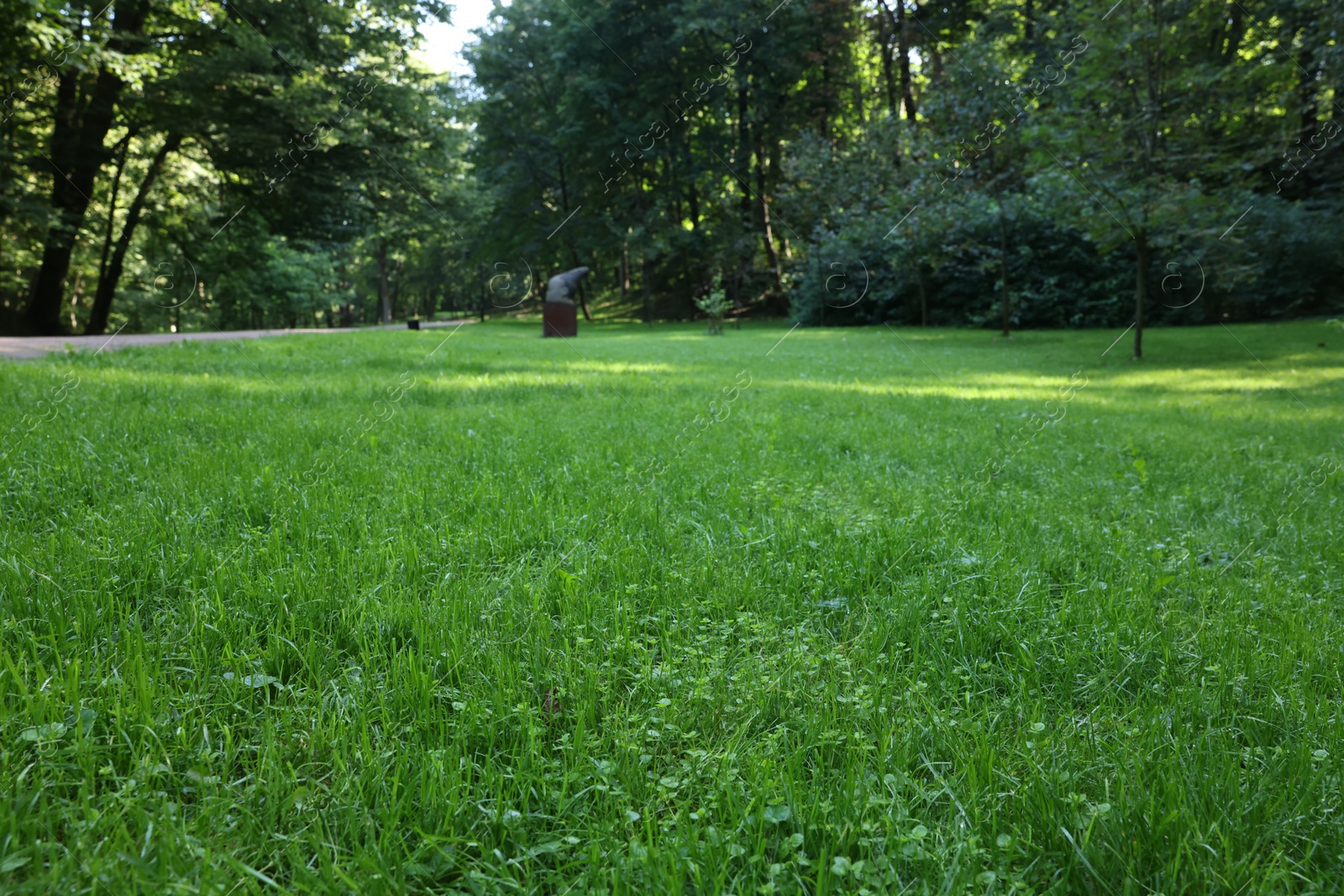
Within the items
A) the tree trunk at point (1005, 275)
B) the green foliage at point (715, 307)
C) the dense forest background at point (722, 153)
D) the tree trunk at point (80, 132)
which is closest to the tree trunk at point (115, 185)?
the dense forest background at point (722, 153)

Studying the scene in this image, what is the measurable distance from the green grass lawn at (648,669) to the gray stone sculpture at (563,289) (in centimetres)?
1608

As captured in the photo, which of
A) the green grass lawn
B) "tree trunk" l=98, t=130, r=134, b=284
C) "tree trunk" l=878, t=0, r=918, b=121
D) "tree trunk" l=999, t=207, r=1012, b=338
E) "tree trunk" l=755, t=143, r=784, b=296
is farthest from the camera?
"tree trunk" l=755, t=143, r=784, b=296

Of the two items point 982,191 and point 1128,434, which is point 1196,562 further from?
point 982,191

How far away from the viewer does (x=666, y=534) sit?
3070mm

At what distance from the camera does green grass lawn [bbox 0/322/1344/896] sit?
1.39m

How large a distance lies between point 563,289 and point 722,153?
603 inches

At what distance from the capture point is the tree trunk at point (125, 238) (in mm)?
17266

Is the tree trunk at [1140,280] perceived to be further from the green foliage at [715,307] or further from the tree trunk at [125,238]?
the tree trunk at [125,238]

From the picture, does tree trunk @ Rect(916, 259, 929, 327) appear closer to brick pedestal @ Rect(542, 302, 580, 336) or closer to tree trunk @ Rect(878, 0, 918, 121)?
brick pedestal @ Rect(542, 302, 580, 336)

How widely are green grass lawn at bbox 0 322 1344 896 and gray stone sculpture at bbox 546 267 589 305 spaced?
52.7ft

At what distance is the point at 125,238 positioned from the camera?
17344 millimetres

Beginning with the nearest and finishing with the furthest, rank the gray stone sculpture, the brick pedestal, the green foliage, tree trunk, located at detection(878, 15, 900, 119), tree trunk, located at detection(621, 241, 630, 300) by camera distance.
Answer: the brick pedestal
the gray stone sculpture
the green foliage
tree trunk, located at detection(878, 15, 900, 119)
tree trunk, located at detection(621, 241, 630, 300)

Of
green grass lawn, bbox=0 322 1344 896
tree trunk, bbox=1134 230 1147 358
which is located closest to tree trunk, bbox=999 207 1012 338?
tree trunk, bbox=1134 230 1147 358

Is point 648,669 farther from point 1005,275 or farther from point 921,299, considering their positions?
point 921,299
